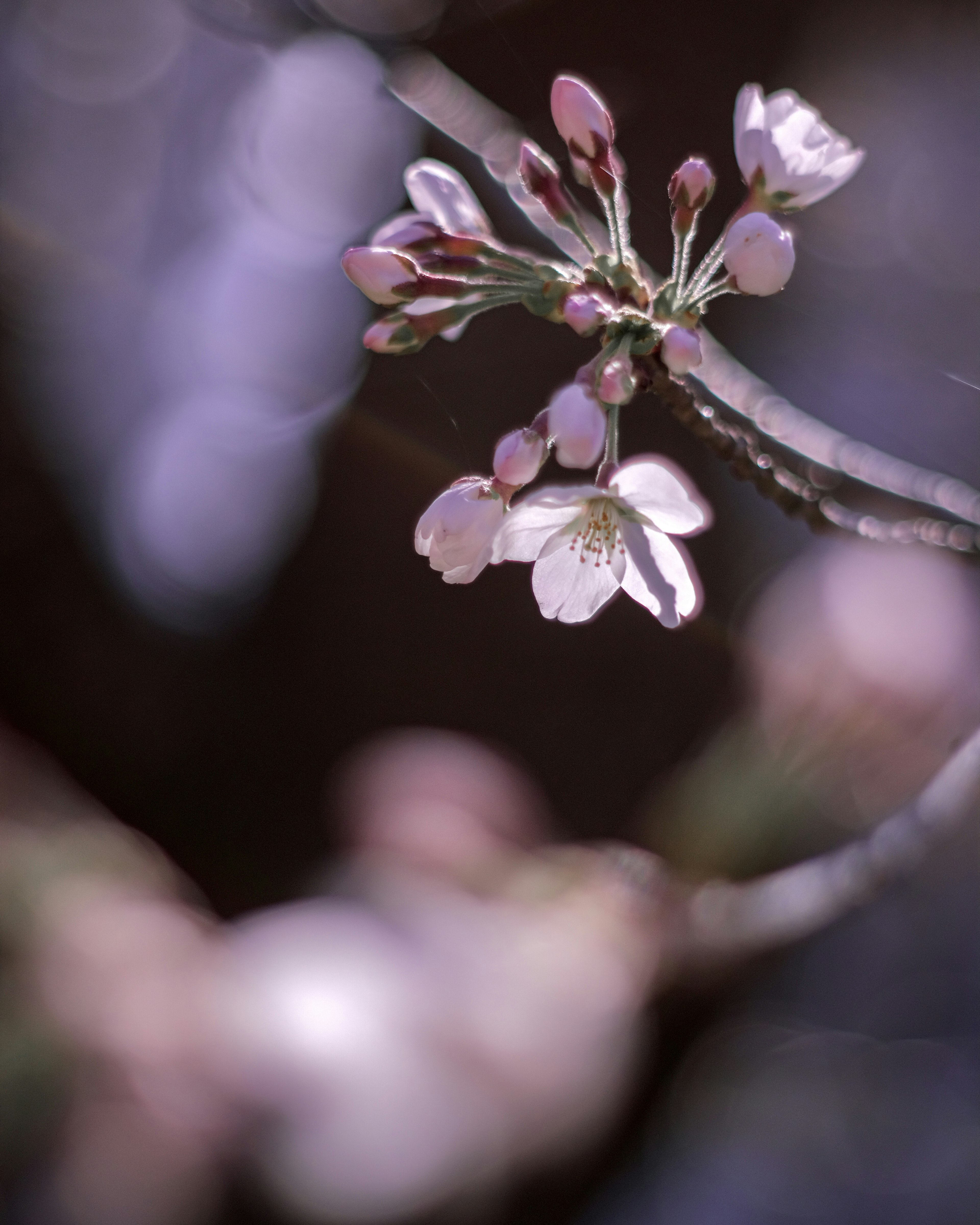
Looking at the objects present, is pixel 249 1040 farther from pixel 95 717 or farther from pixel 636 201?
pixel 95 717

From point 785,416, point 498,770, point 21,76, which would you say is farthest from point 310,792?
point 21,76

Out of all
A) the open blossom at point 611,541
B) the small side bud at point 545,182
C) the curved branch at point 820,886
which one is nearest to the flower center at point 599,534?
the open blossom at point 611,541

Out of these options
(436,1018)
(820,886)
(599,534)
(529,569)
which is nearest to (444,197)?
(599,534)

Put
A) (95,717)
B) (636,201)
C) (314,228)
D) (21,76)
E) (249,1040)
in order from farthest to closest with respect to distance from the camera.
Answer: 1. (21,76)
2. (95,717)
3. (314,228)
4. (249,1040)
5. (636,201)

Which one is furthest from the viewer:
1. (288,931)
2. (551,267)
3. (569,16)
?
(569,16)

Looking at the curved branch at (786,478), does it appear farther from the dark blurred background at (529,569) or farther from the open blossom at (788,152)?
the dark blurred background at (529,569)

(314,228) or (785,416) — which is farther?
(314,228)
